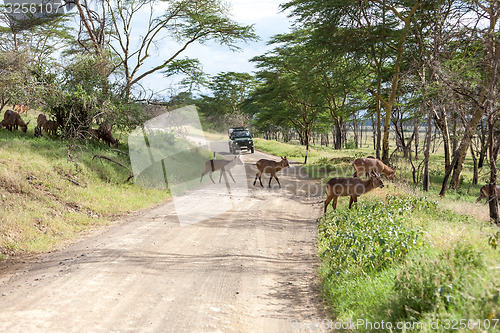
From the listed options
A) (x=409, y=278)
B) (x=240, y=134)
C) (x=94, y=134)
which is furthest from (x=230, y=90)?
(x=409, y=278)

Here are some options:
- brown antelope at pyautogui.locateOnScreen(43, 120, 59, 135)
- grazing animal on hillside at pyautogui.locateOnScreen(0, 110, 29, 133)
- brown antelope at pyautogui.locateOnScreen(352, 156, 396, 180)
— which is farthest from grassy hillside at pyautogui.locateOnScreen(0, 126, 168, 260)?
brown antelope at pyautogui.locateOnScreen(352, 156, 396, 180)

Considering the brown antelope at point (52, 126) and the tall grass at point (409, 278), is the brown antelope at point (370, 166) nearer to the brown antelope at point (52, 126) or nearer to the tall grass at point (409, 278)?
the tall grass at point (409, 278)

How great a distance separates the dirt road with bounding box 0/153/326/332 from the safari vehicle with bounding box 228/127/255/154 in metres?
19.6

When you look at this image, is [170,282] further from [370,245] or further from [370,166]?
[370,166]

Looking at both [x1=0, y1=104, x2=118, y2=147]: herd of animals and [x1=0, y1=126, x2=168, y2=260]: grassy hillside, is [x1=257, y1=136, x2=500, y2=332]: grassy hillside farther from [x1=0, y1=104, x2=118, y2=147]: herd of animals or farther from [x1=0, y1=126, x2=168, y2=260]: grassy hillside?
[x1=0, y1=104, x2=118, y2=147]: herd of animals

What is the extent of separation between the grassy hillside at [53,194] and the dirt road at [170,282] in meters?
0.92

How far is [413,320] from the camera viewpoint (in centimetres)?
352

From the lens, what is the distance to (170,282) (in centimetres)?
534

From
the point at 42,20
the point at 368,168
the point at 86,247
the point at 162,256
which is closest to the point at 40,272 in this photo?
the point at 86,247

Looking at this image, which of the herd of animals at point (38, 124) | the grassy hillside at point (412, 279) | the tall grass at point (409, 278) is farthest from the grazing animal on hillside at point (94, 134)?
the tall grass at point (409, 278)

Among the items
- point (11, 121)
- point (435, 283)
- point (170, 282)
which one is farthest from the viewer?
point (11, 121)

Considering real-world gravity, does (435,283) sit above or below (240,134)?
below

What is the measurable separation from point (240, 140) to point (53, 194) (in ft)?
63.8

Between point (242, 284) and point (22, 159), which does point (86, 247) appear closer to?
point (242, 284)
